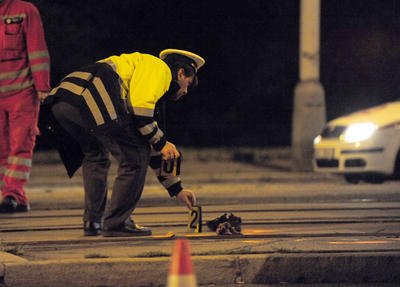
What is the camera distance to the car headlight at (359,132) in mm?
14352

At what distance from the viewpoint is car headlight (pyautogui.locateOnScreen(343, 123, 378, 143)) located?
14.4 metres

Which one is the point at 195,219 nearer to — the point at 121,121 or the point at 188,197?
the point at 188,197

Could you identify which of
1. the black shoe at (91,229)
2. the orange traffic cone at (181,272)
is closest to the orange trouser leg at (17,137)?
the black shoe at (91,229)

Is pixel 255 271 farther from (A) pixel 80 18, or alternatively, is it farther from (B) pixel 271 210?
(A) pixel 80 18

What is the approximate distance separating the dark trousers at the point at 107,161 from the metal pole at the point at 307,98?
24.2ft

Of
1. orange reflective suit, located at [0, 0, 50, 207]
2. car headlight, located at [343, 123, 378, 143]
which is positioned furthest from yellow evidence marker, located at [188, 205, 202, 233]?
car headlight, located at [343, 123, 378, 143]

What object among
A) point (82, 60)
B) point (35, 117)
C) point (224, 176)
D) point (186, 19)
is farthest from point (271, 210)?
point (186, 19)

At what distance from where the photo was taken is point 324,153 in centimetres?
1476

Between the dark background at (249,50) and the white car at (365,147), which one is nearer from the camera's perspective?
the white car at (365,147)

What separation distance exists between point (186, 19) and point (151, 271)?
48.6 ft

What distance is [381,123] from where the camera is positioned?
1432cm

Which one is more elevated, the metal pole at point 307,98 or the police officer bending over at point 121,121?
the metal pole at point 307,98

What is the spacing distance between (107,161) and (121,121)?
1.98 feet

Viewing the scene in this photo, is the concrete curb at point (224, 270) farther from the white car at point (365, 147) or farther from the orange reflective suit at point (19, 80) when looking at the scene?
the white car at point (365, 147)
